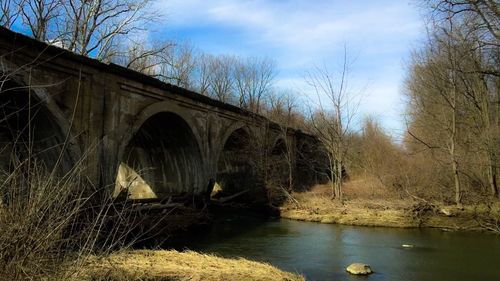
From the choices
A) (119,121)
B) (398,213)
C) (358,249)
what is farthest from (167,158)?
(358,249)

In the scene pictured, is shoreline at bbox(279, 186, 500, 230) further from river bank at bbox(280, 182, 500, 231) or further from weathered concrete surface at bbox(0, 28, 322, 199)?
weathered concrete surface at bbox(0, 28, 322, 199)

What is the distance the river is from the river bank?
865 mm

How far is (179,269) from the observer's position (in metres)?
8.02

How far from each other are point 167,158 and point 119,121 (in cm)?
710

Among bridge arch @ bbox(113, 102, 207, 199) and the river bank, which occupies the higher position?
bridge arch @ bbox(113, 102, 207, 199)

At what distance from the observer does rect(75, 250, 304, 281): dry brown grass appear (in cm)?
720

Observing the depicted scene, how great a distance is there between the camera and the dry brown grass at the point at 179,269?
7202 millimetres

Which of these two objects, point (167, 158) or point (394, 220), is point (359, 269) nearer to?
point (394, 220)

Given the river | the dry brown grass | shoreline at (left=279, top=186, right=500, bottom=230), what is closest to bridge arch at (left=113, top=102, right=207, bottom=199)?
the river

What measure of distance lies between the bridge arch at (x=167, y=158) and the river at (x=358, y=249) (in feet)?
11.8

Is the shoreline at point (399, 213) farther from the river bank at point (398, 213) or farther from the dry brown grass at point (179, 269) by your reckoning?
the dry brown grass at point (179, 269)

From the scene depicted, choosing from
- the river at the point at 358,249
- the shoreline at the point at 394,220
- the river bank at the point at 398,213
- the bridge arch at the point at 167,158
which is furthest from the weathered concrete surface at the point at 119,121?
the shoreline at the point at 394,220

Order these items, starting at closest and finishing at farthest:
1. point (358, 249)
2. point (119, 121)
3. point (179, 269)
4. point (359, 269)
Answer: point (179, 269) → point (359, 269) → point (358, 249) → point (119, 121)

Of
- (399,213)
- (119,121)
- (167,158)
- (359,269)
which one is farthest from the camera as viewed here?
(167,158)
